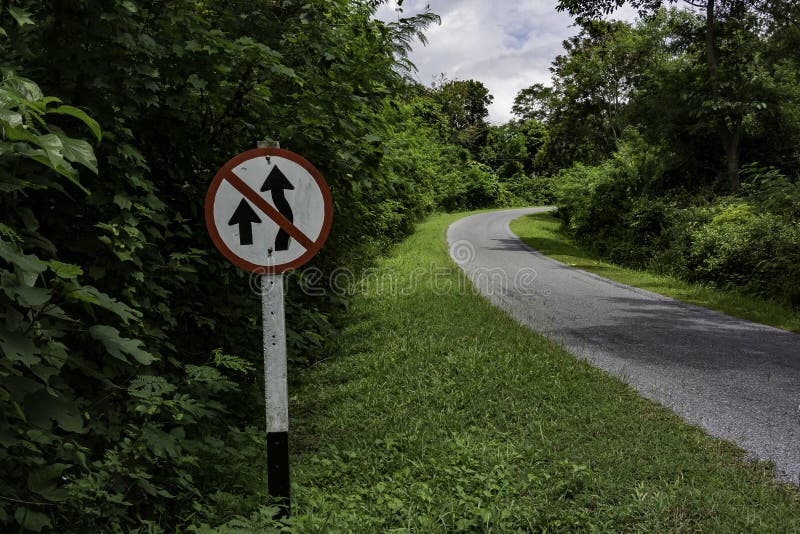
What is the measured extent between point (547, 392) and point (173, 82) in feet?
12.4

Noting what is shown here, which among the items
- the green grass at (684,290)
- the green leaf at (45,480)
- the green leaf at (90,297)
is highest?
the green leaf at (90,297)

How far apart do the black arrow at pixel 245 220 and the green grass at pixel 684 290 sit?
27.1ft

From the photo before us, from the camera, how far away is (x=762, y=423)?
4.22 m

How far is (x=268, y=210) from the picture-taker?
2.58m

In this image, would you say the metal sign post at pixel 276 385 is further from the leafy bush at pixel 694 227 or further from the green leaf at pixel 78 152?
the leafy bush at pixel 694 227

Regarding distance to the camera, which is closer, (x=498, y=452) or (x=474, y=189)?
(x=498, y=452)

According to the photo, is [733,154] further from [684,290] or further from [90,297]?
[90,297]

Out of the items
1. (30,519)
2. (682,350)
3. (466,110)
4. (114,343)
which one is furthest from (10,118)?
(466,110)

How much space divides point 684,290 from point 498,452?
9509 mm

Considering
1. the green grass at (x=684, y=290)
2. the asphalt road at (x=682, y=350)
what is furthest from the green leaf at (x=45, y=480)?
the green grass at (x=684, y=290)

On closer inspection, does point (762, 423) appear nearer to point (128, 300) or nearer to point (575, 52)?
point (128, 300)

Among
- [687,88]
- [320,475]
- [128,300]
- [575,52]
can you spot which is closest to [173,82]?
[128,300]

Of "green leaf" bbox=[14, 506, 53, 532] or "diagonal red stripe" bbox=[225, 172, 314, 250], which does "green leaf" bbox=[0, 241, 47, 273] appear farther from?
"diagonal red stripe" bbox=[225, 172, 314, 250]

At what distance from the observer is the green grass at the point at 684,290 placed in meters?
8.67
